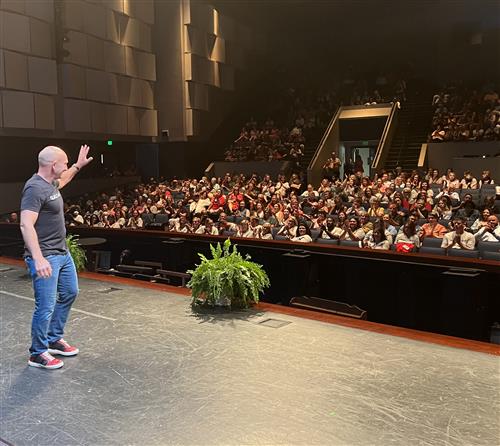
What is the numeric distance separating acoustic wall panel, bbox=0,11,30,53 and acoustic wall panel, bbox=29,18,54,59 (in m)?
0.16

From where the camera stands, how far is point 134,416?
106 inches

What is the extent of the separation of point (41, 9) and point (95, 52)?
2.00 metres

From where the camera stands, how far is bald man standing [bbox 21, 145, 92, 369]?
10.00 feet

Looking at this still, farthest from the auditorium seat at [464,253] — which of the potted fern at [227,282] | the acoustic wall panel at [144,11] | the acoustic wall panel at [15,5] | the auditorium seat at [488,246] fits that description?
the acoustic wall panel at [144,11]

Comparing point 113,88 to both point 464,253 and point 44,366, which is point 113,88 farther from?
point 44,366

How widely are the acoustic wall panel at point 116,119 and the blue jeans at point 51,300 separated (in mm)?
12993

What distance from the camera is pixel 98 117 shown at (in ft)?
50.5

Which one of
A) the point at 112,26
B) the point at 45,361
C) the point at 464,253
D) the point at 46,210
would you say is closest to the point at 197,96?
the point at 112,26

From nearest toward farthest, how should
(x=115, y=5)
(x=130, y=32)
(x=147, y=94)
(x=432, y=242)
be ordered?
(x=432, y=242) → (x=115, y=5) → (x=130, y=32) → (x=147, y=94)

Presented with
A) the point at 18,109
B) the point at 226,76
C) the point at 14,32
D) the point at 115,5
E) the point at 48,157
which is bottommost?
the point at 48,157

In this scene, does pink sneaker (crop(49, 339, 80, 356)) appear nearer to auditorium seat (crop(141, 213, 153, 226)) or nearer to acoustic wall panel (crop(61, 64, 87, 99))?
auditorium seat (crop(141, 213, 153, 226))

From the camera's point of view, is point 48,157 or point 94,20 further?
point 94,20

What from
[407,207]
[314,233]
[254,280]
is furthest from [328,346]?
[407,207]

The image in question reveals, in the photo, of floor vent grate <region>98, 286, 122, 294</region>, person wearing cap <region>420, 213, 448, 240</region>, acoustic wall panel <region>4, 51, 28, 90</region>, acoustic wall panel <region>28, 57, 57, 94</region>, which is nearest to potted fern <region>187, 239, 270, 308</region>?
floor vent grate <region>98, 286, 122, 294</region>
